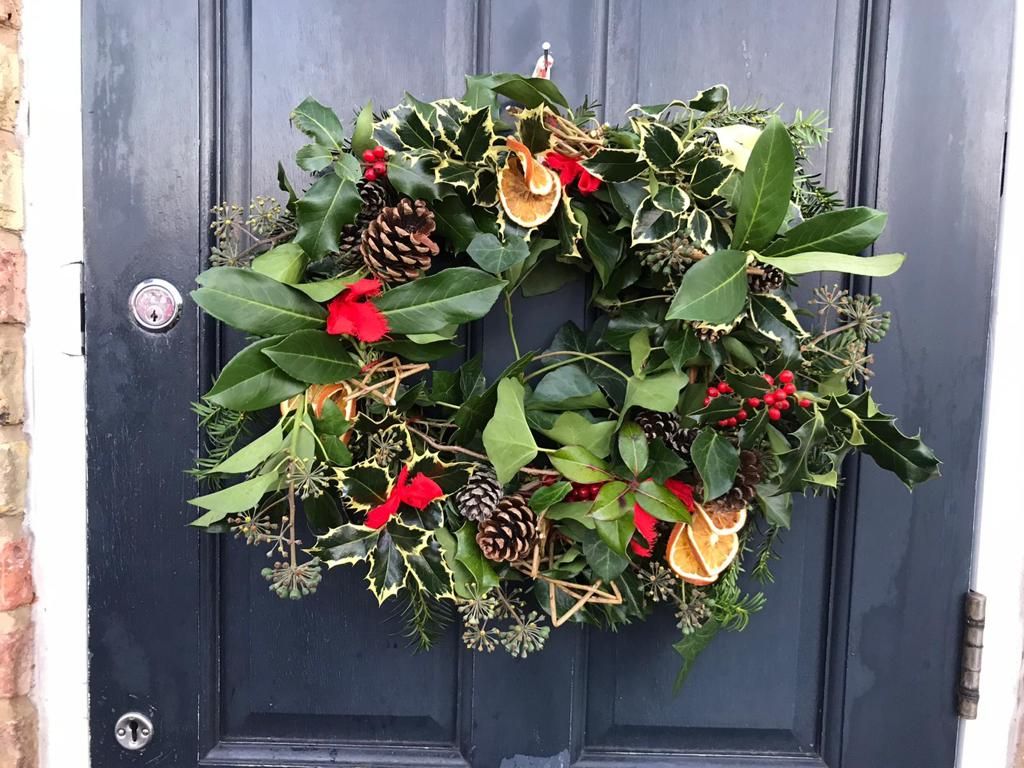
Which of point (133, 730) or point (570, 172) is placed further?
point (133, 730)

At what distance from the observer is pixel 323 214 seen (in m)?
0.65

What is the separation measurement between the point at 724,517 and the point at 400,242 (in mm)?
431

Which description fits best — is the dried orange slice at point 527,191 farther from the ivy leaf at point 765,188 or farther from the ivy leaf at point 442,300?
the ivy leaf at point 765,188

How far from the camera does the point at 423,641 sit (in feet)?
2.56

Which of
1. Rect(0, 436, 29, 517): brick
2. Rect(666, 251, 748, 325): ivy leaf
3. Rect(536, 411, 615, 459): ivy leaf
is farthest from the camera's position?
Rect(0, 436, 29, 517): brick

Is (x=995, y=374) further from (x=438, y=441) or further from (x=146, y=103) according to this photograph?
(x=146, y=103)

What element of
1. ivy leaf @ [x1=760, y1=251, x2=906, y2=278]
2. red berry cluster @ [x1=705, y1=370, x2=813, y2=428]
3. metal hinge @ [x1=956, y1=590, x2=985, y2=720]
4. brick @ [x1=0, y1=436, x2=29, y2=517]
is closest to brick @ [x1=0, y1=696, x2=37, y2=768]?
brick @ [x1=0, y1=436, x2=29, y2=517]

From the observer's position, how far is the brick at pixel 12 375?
30.9 inches

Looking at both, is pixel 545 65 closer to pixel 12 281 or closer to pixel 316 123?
pixel 316 123

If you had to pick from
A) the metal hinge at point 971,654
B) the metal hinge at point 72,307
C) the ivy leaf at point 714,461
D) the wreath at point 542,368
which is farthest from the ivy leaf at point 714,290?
the metal hinge at point 72,307

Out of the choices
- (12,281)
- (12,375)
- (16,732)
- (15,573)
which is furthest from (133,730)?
(12,281)

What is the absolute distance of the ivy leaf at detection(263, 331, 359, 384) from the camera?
0.63 meters

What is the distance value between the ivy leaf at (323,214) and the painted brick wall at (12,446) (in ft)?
1.33

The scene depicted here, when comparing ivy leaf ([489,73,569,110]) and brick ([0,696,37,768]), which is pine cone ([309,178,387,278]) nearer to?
ivy leaf ([489,73,569,110])
